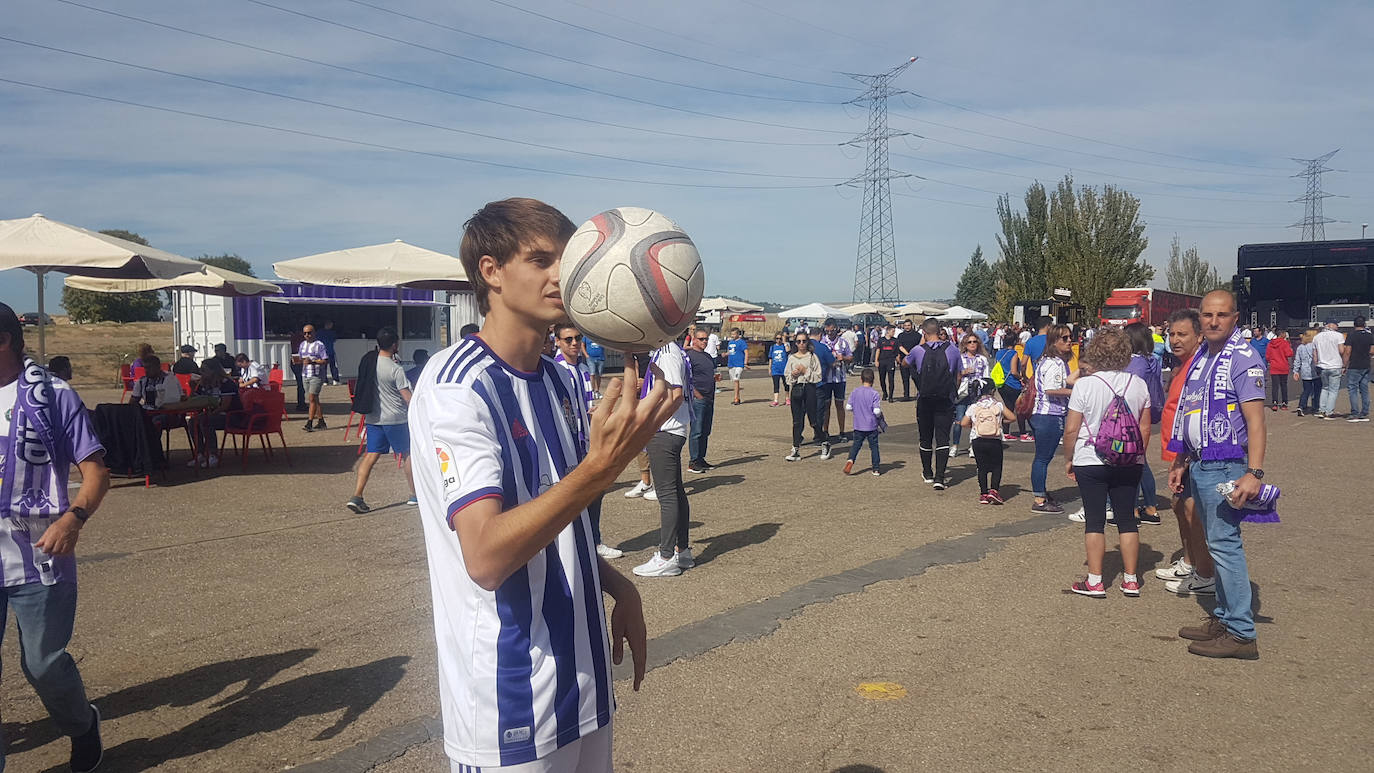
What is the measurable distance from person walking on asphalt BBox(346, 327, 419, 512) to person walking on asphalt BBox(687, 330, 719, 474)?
3579mm

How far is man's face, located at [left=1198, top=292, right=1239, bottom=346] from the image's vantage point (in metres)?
5.36

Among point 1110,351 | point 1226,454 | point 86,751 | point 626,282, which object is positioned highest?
point 626,282

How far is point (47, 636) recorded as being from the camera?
366 cm

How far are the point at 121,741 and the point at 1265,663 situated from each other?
6.11 m

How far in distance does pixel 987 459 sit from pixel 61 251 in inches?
426

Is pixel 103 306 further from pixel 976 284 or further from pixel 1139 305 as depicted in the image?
pixel 976 284

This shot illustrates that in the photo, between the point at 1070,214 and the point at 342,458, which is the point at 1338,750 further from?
the point at 1070,214

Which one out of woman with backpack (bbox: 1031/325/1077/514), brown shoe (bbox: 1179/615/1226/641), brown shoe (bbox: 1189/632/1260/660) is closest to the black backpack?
woman with backpack (bbox: 1031/325/1077/514)

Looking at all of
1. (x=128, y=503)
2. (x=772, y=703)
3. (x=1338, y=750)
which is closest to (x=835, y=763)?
(x=772, y=703)

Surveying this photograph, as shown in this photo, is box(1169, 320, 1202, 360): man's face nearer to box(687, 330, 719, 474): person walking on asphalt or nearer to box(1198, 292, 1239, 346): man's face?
box(1198, 292, 1239, 346): man's face

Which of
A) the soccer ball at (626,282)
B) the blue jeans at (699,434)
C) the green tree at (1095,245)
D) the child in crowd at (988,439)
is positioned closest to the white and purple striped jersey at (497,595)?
the soccer ball at (626,282)

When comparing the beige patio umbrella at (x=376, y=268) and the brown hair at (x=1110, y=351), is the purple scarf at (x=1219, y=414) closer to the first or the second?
the brown hair at (x=1110, y=351)

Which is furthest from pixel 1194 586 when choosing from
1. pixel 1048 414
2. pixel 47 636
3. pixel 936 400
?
pixel 47 636

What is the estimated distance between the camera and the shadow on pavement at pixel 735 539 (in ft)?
25.3
